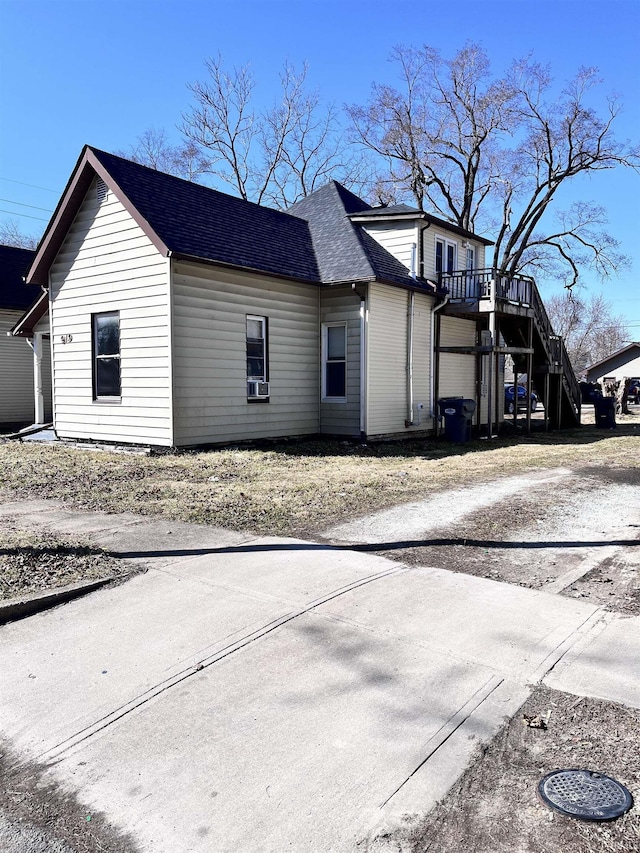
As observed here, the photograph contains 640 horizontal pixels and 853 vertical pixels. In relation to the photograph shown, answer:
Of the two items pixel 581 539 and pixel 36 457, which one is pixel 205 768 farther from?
pixel 36 457

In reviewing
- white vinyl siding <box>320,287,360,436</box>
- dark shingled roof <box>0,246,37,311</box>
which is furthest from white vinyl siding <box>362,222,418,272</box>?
dark shingled roof <box>0,246,37,311</box>

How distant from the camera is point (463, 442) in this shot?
57.0ft

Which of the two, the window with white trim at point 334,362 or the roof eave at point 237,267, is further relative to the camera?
the window with white trim at point 334,362

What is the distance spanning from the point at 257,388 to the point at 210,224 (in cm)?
382

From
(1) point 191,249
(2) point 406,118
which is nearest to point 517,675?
(1) point 191,249

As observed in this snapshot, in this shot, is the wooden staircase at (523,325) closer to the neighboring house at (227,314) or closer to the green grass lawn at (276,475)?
the neighboring house at (227,314)

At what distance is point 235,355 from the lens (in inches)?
550

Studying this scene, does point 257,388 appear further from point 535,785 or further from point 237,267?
point 535,785

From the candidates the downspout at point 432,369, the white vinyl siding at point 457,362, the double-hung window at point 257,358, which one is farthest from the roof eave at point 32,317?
the white vinyl siding at point 457,362

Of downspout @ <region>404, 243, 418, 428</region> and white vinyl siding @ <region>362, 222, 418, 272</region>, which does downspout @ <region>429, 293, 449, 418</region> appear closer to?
downspout @ <region>404, 243, 418, 428</region>

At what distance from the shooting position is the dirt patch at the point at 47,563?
16.7ft

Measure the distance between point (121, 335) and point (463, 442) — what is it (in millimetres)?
9203

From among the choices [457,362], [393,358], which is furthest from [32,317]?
[457,362]

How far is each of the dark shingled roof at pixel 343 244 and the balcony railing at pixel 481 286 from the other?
1.98m
